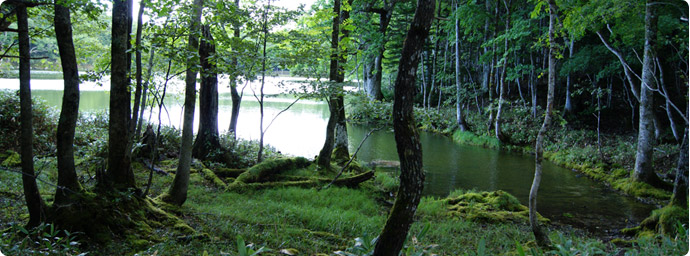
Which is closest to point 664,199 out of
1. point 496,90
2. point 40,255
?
point 40,255

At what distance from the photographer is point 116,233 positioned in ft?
13.7

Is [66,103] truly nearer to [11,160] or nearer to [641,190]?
[11,160]

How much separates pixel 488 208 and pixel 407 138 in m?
5.22

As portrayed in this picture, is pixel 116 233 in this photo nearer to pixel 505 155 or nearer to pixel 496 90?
pixel 505 155

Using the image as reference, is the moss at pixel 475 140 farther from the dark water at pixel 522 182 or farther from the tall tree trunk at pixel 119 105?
the tall tree trunk at pixel 119 105

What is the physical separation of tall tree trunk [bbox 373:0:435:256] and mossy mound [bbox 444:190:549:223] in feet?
14.0

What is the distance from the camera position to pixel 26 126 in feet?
12.3

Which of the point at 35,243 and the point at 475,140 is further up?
the point at 475,140

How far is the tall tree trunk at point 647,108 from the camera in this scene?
9141 mm

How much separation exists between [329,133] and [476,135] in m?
11.4

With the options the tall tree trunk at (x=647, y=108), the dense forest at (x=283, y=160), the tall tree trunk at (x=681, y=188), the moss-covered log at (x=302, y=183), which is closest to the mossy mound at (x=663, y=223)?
the dense forest at (x=283, y=160)

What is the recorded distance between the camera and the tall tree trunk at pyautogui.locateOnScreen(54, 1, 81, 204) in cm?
375

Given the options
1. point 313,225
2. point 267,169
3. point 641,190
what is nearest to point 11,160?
point 267,169

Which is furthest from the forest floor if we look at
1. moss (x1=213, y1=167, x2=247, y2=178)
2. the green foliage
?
moss (x1=213, y1=167, x2=247, y2=178)
